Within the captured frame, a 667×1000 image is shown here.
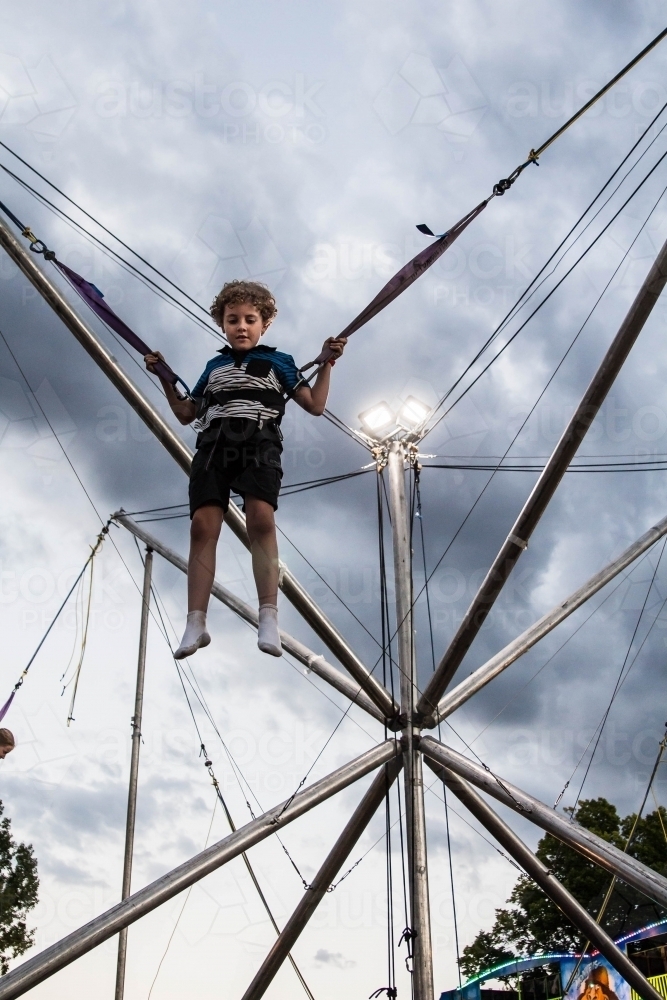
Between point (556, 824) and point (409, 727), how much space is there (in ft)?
5.48

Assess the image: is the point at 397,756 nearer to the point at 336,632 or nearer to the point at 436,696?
the point at 436,696

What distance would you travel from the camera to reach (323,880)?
25.3ft

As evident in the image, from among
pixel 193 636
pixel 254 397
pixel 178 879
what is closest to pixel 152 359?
pixel 254 397

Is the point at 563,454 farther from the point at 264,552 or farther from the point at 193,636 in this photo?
the point at 193,636

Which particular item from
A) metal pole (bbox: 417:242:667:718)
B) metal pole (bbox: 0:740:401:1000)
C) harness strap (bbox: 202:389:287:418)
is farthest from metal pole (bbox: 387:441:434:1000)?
harness strap (bbox: 202:389:287:418)

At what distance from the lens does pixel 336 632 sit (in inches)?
279

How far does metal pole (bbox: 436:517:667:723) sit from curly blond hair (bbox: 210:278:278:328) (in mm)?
4586

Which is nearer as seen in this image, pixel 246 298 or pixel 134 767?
pixel 246 298

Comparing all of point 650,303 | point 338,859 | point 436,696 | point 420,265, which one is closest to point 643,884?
point 436,696

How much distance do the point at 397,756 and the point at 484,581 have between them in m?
2.59

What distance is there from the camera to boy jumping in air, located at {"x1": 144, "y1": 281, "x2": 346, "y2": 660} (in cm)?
384

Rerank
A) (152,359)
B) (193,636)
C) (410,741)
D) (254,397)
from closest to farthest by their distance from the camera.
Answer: (193,636)
(254,397)
(152,359)
(410,741)

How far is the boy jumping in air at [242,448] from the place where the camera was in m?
3.84

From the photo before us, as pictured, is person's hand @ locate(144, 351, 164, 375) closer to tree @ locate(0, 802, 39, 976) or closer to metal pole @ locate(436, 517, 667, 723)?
metal pole @ locate(436, 517, 667, 723)
